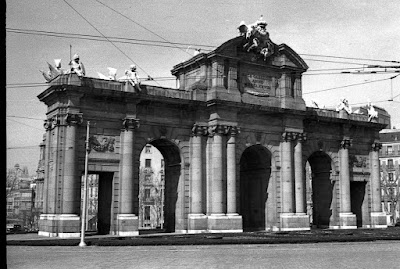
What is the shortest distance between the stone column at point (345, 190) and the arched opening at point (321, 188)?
1.24 m

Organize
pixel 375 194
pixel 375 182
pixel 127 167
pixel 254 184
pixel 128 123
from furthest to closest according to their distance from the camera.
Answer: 1. pixel 375 182
2. pixel 375 194
3. pixel 254 184
4. pixel 128 123
5. pixel 127 167

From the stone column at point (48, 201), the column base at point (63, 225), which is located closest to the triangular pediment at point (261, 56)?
the stone column at point (48, 201)

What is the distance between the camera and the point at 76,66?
3994 cm

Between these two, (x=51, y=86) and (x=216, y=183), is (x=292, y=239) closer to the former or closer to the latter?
(x=216, y=183)

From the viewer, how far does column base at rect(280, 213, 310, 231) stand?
47312 mm

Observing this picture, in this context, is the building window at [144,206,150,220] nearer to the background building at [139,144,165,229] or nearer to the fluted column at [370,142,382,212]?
the background building at [139,144,165,229]

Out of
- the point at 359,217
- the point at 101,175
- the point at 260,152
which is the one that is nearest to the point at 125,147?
the point at 101,175

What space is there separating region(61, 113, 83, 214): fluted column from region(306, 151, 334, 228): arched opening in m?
27.4

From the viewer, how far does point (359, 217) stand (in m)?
57.2

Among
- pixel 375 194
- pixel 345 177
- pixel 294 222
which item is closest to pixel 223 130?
pixel 294 222

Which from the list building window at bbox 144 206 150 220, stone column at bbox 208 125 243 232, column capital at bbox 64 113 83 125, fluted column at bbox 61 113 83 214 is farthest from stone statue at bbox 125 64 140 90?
building window at bbox 144 206 150 220

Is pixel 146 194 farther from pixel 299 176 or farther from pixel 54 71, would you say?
pixel 54 71

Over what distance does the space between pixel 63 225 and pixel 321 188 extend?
3014 cm

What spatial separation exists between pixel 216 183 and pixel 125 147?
8.74 meters
